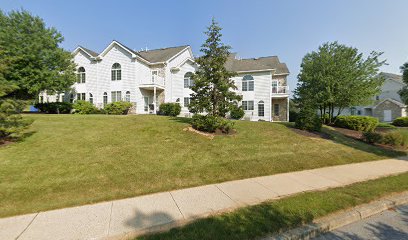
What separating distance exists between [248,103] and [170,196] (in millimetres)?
22316

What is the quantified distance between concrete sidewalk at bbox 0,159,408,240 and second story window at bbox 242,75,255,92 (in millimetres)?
20206

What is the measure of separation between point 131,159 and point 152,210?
328 centimetres

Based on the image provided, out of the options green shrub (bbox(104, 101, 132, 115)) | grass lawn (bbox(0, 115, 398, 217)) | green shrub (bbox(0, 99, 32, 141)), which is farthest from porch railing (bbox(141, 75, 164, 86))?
green shrub (bbox(0, 99, 32, 141))

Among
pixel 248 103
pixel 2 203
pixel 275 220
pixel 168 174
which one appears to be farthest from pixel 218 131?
pixel 248 103

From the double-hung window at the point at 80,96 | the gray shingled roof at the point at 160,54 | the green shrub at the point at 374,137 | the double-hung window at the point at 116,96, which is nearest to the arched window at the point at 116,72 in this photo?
the double-hung window at the point at 116,96

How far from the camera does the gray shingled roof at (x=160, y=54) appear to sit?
25073 mm

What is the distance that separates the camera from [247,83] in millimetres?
25609

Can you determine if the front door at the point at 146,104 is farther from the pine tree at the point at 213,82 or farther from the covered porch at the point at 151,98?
the pine tree at the point at 213,82

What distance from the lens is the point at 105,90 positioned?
23.7 meters

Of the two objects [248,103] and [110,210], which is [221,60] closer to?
[110,210]

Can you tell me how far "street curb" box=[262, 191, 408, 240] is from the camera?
322cm

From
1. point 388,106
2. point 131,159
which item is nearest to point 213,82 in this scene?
point 131,159

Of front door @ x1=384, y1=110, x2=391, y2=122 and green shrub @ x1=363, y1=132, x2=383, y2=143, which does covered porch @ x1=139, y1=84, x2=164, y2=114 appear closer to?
green shrub @ x1=363, y1=132, x2=383, y2=143

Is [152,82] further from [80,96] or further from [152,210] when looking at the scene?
[152,210]
